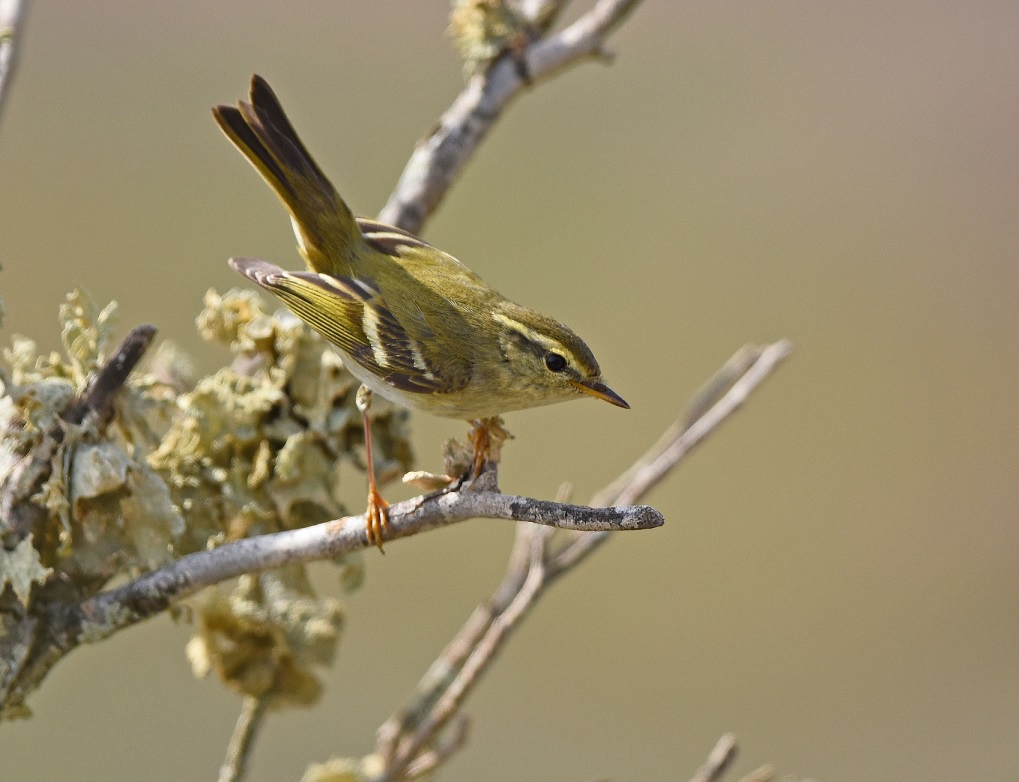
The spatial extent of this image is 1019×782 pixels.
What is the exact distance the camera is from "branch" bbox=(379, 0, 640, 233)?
112 inches

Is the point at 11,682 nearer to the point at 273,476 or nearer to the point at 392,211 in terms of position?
the point at 273,476

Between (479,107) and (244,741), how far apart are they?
184cm

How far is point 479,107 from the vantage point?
294 centimetres

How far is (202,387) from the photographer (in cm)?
214

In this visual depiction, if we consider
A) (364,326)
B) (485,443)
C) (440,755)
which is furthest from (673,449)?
(364,326)

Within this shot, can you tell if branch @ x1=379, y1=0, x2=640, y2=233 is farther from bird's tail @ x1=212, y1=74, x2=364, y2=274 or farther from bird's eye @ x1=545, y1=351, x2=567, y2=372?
bird's eye @ x1=545, y1=351, x2=567, y2=372

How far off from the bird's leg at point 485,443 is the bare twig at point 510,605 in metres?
0.22

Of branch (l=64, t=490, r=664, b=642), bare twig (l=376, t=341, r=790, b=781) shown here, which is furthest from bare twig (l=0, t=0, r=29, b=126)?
bare twig (l=376, t=341, r=790, b=781)

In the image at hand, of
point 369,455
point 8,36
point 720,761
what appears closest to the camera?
point 720,761

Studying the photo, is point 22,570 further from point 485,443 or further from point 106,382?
point 485,443

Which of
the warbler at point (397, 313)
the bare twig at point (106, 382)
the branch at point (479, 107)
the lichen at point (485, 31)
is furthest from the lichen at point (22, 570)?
the lichen at point (485, 31)

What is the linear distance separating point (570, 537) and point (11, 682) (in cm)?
115

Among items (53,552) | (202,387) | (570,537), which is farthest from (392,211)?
(53,552)

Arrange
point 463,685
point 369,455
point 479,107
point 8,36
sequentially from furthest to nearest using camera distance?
point 479,107 < point 369,455 < point 8,36 < point 463,685
